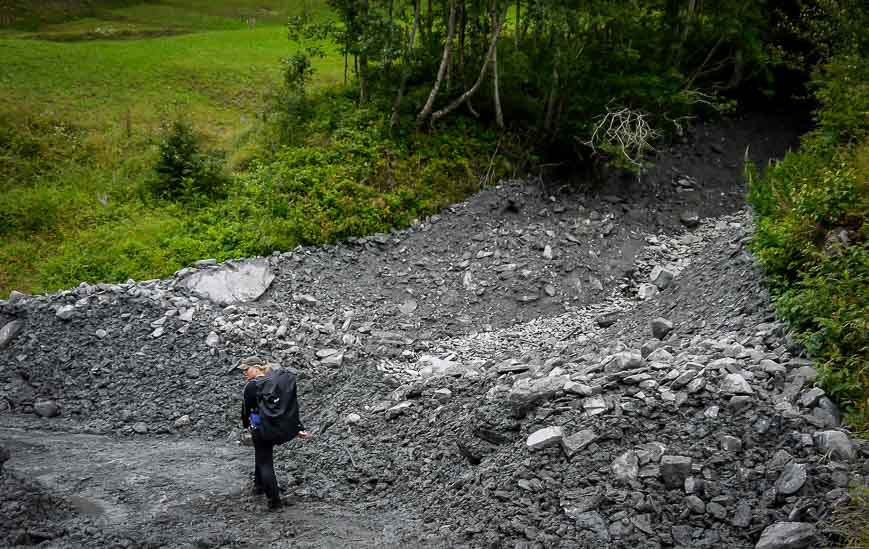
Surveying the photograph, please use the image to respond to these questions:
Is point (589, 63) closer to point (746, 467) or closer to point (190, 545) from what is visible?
point (746, 467)

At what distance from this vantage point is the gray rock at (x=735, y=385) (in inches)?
242

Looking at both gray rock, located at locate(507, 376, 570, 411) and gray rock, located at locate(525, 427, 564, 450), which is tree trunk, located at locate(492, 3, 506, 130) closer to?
gray rock, located at locate(507, 376, 570, 411)

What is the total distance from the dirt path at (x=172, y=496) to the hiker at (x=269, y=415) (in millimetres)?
397

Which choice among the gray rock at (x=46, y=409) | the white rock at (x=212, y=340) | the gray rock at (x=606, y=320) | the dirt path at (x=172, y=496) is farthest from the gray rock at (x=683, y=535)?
the gray rock at (x=46, y=409)

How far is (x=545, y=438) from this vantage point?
6.41 metres

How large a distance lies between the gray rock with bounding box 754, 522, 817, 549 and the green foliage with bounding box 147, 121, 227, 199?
13524mm

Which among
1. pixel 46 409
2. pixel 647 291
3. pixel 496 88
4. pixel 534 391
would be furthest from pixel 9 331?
pixel 496 88

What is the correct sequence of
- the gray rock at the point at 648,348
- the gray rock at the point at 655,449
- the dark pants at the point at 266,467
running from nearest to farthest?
the gray rock at the point at 655,449, the dark pants at the point at 266,467, the gray rock at the point at 648,348

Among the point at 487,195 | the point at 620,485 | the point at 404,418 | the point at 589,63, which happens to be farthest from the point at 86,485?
the point at 589,63

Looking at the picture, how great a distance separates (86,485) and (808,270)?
918 centimetres

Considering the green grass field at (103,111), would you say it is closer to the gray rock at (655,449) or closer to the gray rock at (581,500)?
the gray rock at (581,500)

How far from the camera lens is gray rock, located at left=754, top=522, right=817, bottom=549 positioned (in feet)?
15.8

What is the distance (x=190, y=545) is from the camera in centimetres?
628

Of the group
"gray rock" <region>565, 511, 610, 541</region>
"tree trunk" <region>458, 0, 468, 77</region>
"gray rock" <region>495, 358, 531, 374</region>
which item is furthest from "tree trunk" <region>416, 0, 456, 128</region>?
"gray rock" <region>565, 511, 610, 541</region>
